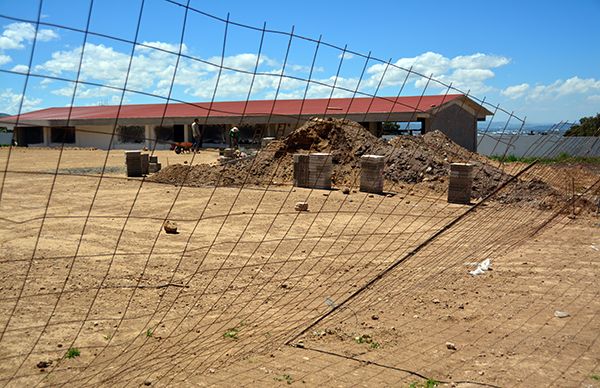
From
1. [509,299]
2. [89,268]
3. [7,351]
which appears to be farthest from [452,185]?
[7,351]

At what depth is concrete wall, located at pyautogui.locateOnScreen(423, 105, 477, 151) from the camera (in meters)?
27.7

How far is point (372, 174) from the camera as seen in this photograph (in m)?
15.2

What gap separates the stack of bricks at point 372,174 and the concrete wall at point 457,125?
12476mm

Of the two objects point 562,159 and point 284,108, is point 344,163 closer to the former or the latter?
point 562,159

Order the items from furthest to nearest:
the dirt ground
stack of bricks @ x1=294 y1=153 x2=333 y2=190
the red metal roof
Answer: the red metal roof < stack of bricks @ x1=294 y1=153 x2=333 y2=190 < the dirt ground

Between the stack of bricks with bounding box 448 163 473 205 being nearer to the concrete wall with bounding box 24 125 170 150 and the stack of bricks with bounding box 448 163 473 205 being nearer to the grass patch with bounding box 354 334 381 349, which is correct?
the grass patch with bounding box 354 334 381 349

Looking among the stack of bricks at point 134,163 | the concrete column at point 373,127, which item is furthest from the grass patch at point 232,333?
the concrete column at point 373,127

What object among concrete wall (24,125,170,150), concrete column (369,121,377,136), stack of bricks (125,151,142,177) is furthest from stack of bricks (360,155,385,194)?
concrete wall (24,125,170,150)

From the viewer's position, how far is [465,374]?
411 centimetres

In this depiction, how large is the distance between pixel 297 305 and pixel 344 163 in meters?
11.6

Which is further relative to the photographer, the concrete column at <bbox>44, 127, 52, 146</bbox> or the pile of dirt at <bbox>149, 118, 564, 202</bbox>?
the concrete column at <bbox>44, 127, 52, 146</bbox>

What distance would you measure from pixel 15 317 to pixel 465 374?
3877 mm

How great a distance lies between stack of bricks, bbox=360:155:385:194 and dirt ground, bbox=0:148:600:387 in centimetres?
440

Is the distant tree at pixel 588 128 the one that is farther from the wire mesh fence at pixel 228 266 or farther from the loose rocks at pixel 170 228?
the loose rocks at pixel 170 228
